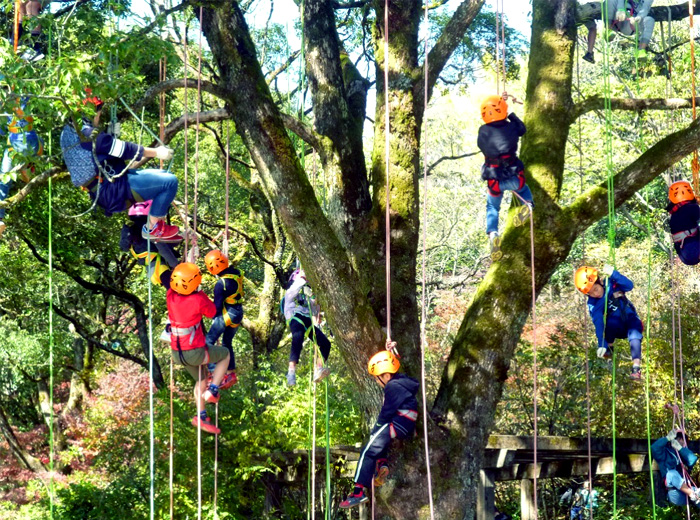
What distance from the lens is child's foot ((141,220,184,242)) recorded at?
7.03 m

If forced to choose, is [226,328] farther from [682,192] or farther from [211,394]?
[682,192]

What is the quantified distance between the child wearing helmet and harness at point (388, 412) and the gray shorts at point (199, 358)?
1376mm

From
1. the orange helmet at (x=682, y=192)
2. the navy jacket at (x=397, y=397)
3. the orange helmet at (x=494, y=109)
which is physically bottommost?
the navy jacket at (x=397, y=397)

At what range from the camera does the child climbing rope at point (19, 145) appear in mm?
6246

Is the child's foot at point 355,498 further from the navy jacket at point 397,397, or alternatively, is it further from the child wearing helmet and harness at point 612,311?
the child wearing helmet and harness at point 612,311

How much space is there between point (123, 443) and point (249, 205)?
4.30m

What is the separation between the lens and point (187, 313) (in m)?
7.13

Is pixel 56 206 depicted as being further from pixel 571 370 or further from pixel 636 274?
pixel 636 274

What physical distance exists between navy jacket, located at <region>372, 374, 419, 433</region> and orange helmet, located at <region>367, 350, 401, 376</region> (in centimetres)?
12

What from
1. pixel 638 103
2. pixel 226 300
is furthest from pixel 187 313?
pixel 638 103

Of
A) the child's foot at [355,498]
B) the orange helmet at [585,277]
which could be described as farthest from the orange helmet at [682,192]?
the child's foot at [355,498]

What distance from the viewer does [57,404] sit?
1898cm

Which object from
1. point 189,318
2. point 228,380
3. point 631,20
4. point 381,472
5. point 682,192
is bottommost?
point 381,472

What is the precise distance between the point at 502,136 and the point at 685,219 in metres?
2.11
